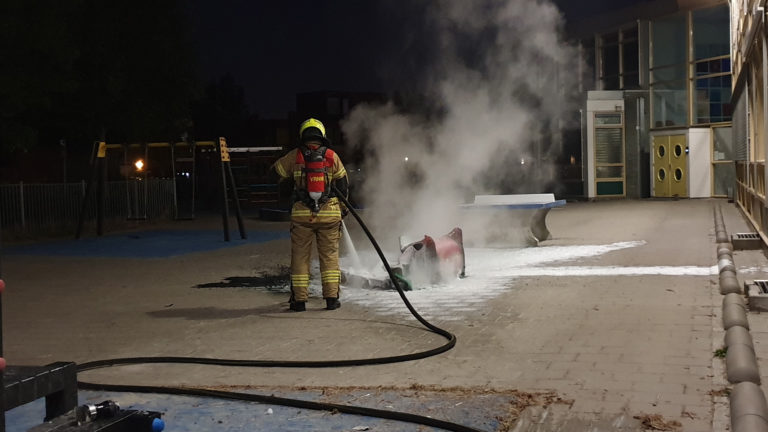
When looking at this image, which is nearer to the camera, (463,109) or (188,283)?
(188,283)

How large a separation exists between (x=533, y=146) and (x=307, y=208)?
1056 inches

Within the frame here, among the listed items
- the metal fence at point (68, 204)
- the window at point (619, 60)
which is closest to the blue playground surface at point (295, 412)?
the metal fence at point (68, 204)

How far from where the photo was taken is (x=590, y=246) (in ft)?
50.6

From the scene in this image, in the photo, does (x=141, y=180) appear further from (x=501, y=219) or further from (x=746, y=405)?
(x=746, y=405)

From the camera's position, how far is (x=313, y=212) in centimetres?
905

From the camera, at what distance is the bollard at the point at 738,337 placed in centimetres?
625

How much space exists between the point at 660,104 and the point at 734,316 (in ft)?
88.8

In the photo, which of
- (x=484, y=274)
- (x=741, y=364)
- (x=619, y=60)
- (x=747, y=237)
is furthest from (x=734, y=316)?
(x=619, y=60)

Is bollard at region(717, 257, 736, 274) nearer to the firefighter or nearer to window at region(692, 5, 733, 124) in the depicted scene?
the firefighter

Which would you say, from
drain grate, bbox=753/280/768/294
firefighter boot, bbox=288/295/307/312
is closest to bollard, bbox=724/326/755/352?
drain grate, bbox=753/280/768/294

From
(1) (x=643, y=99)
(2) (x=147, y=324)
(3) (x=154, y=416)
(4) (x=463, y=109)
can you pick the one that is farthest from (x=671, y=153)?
(3) (x=154, y=416)

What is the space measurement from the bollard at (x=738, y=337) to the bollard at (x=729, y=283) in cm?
237

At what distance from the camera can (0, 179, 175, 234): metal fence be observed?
21.7 m

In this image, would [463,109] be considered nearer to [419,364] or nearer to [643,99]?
[419,364]
